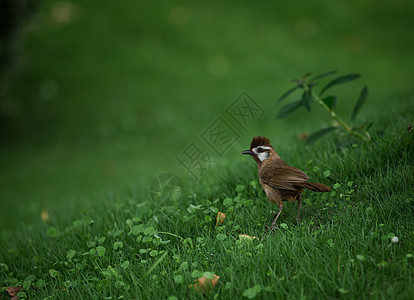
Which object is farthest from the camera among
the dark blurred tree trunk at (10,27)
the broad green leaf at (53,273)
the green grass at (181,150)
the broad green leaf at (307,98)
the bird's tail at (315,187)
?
the dark blurred tree trunk at (10,27)

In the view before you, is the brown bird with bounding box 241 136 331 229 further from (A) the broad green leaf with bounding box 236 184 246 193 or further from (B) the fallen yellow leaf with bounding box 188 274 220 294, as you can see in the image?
(B) the fallen yellow leaf with bounding box 188 274 220 294

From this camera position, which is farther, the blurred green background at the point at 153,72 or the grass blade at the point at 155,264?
the blurred green background at the point at 153,72

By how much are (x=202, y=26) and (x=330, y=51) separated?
3.86 meters

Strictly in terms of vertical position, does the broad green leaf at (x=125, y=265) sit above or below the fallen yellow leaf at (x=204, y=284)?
below

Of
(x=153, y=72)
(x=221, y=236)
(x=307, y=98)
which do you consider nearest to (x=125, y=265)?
(x=221, y=236)

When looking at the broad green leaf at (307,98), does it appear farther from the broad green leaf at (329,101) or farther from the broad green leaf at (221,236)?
the broad green leaf at (221,236)

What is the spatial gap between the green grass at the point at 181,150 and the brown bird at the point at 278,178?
231 mm

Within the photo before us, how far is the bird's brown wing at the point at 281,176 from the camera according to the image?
9.52 ft

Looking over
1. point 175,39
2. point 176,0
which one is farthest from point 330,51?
point 176,0

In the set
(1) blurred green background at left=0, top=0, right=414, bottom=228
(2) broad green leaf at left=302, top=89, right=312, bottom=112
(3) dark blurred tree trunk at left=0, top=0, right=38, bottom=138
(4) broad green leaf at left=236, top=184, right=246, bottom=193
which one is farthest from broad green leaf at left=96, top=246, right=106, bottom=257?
(3) dark blurred tree trunk at left=0, top=0, right=38, bottom=138

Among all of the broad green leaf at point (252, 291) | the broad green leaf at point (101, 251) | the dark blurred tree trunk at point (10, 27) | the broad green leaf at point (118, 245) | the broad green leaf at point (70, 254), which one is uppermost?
the dark blurred tree trunk at point (10, 27)

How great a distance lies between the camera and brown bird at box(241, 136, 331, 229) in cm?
288

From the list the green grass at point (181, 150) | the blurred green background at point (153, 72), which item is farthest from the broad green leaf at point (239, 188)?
the blurred green background at point (153, 72)

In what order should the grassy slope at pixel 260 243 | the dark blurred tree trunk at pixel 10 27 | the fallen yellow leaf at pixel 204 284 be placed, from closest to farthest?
the grassy slope at pixel 260 243, the fallen yellow leaf at pixel 204 284, the dark blurred tree trunk at pixel 10 27
